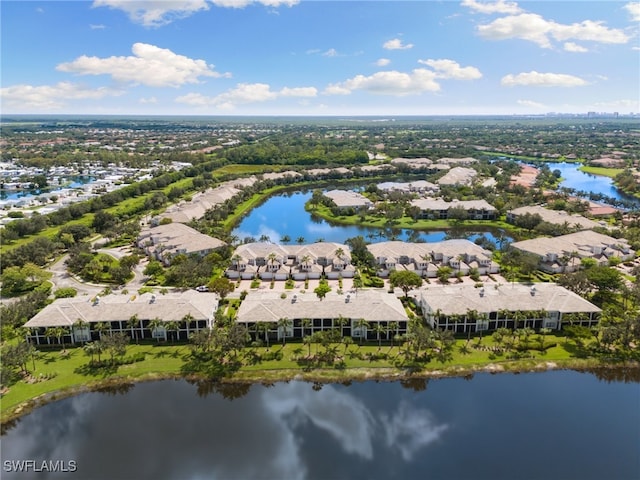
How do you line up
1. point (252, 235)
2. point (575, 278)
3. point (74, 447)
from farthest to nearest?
point (252, 235) → point (575, 278) → point (74, 447)

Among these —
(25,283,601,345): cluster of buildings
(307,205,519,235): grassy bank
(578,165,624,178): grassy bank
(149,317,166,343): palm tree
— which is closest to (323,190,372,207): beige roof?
(307,205,519,235): grassy bank

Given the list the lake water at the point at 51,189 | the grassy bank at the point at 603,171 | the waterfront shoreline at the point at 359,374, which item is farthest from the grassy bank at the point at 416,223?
the lake water at the point at 51,189

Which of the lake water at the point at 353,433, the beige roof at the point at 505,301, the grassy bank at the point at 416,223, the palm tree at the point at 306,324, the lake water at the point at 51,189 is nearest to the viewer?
the lake water at the point at 353,433

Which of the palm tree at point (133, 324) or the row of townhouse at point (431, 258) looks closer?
the palm tree at point (133, 324)

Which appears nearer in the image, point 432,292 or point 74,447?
point 74,447

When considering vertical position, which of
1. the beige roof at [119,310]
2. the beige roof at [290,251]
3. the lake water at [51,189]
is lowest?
the beige roof at [119,310]

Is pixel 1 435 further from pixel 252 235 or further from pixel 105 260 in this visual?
pixel 252 235

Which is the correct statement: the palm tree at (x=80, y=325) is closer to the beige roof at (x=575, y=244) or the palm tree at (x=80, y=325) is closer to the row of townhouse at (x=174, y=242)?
the row of townhouse at (x=174, y=242)

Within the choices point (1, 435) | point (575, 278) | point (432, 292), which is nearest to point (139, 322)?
point (1, 435)
